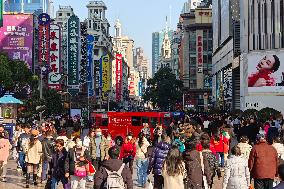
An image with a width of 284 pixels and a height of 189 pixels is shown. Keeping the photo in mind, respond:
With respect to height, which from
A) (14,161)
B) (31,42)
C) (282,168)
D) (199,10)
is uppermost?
(199,10)

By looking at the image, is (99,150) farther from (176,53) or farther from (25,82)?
(176,53)

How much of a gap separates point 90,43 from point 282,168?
109544 millimetres

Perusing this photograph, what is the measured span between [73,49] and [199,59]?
3509cm

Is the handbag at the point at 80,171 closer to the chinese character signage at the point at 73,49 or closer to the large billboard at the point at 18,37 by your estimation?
the large billboard at the point at 18,37

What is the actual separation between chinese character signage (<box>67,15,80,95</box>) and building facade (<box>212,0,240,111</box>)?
68.5 feet

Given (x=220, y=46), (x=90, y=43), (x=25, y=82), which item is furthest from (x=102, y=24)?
(x=25, y=82)

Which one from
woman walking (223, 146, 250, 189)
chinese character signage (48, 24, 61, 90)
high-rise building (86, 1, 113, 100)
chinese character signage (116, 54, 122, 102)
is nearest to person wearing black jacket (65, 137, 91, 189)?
woman walking (223, 146, 250, 189)

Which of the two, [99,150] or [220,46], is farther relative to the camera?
[220,46]

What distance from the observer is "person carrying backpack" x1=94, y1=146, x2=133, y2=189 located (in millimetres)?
9648

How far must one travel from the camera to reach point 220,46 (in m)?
95.3

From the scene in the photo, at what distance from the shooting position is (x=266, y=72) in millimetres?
66062

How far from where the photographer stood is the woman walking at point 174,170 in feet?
32.6

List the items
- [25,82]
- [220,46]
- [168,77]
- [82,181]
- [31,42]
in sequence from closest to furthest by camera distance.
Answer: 1. [82,181]
2. [25,82]
3. [31,42]
4. [220,46]
5. [168,77]

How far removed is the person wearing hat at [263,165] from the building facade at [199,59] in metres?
112
